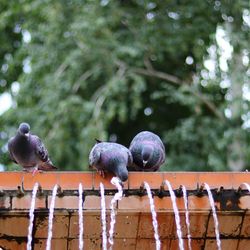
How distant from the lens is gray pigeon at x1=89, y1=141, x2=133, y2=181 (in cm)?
430

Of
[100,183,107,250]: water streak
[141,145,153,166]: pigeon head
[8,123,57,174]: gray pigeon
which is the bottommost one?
[100,183,107,250]: water streak

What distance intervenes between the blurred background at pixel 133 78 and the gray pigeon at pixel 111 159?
5.41m

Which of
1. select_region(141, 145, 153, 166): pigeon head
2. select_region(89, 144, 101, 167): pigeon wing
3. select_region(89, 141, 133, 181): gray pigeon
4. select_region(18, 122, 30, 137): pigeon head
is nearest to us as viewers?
select_region(89, 141, 133, 181): gray pigeon

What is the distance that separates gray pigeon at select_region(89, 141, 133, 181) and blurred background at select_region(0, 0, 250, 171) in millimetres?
5414

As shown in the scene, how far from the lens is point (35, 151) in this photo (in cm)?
538

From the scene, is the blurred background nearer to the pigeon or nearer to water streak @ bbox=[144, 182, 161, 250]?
the pigeon

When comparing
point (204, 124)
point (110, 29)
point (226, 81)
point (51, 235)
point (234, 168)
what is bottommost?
point (51, 235)

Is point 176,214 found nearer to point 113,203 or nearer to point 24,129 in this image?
point 113,203

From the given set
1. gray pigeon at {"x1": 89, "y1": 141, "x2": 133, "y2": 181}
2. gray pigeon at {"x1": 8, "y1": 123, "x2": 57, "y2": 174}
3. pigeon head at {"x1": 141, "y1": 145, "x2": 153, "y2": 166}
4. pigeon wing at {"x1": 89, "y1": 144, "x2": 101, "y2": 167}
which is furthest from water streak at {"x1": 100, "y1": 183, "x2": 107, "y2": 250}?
gray pigeon at {"x1": 8, "y1": 123, "x2": 57, "y2": 174}

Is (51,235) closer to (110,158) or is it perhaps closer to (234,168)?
(110,158)

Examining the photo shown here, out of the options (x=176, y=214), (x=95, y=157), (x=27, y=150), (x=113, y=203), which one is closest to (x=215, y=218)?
(x=176, y=214)

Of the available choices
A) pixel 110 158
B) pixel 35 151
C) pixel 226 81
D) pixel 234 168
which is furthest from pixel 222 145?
pixel 110 158

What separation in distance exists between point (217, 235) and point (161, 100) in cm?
828

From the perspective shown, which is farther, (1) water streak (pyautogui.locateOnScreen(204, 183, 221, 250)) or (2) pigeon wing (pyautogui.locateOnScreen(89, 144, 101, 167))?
(2) pigeon wing (pyautogui.locateOnScreen(89, 144, 101, 167))
